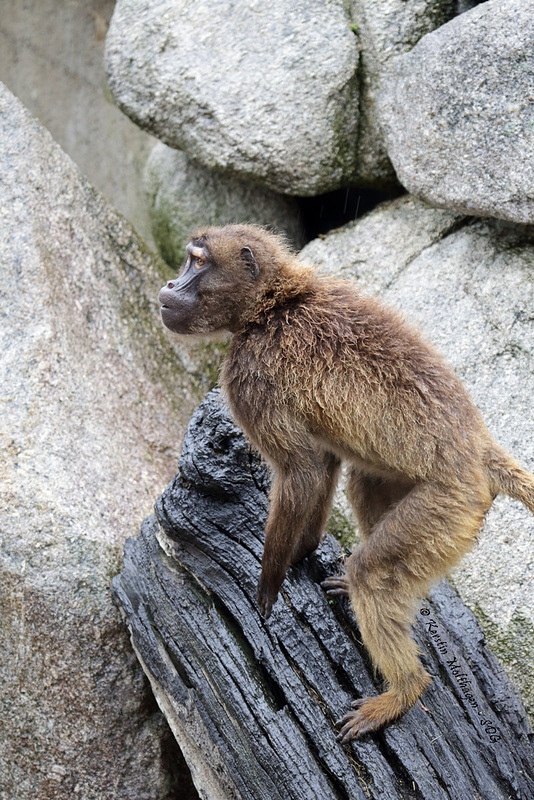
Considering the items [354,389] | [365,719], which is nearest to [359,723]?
[365,719]

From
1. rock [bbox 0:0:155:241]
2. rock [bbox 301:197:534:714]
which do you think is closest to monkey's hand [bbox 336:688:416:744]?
rock [bbox 301:197:534:714]

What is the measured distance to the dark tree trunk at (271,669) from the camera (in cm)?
347

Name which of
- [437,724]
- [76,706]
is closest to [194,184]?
[76,706]

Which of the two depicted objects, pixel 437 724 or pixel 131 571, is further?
pixel 131 571

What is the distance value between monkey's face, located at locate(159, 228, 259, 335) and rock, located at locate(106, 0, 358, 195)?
7.65 ft

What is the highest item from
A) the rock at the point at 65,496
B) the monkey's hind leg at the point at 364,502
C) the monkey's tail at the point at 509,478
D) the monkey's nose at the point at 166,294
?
the monkey's nose at the point at 166,294

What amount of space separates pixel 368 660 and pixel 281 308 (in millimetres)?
1821

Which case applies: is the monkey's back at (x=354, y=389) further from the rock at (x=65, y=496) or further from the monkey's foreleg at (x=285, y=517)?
the rock at (x=65, y=496)

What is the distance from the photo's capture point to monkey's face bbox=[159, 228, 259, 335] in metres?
3.85

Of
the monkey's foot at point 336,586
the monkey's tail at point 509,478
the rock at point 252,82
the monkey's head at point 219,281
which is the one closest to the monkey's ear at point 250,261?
the monkey's head at point 219,281

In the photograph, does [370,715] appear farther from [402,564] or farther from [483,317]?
[483,317]

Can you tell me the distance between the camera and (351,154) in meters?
6.04

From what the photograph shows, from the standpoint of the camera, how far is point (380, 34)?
→ 568 centimetres

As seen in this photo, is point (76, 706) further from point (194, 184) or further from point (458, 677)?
point (194, 184)
